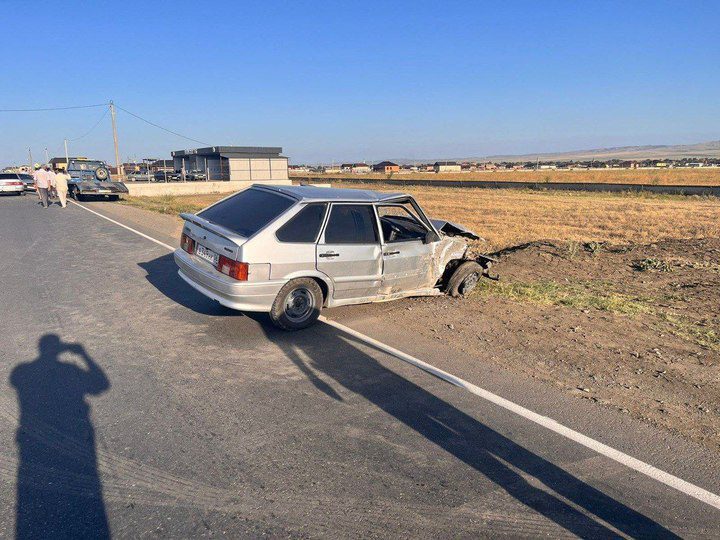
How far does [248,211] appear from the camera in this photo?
6.26m

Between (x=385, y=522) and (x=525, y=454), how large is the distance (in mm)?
1232

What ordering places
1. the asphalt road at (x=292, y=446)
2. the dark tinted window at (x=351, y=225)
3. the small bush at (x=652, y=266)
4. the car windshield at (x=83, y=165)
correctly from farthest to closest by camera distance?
the car windshield at (x=83, y=165)
the small bush at (x=652, y=266)
the dark tinted window at (x=351, y=225)
the asphalt road at (x=292, y=446)

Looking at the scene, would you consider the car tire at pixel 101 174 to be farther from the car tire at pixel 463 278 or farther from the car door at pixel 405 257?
the car tire at pixel 463 278

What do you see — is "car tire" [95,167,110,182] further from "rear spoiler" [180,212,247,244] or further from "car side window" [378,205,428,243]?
"car side window" [378,205,428,243]

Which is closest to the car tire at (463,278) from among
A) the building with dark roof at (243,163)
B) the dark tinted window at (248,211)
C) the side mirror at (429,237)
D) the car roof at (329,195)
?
the side mirror at (429,237)

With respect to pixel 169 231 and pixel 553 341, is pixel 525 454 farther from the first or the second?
pixel 169 231

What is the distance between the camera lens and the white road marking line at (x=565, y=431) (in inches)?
128

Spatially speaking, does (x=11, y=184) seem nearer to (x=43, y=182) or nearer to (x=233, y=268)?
(x=43, y=182)

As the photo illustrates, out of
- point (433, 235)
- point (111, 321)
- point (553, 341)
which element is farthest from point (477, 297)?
point (111, 321)

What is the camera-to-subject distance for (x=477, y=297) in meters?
7.59

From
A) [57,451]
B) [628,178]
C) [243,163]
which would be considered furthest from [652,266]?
[628,178]

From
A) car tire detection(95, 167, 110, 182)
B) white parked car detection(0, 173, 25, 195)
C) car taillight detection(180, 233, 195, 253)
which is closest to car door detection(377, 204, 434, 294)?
car taillight detection(180, 233, 195, 253)

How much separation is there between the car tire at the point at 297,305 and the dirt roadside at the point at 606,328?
1.00 meters

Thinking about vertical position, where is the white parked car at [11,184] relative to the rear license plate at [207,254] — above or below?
above
